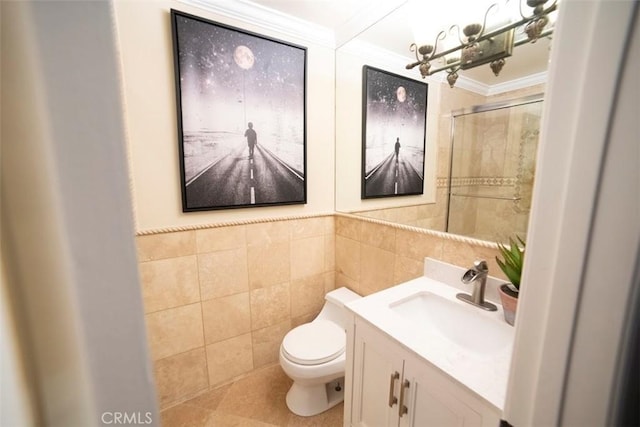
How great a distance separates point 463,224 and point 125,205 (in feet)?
4.47

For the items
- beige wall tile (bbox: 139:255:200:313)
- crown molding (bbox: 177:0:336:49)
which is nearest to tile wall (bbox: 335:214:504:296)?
beige wall tile (bbox: 139:255:200:313)

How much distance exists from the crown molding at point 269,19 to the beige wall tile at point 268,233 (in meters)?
1.16

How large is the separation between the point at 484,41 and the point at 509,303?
1.14 meters

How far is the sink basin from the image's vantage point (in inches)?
37.0

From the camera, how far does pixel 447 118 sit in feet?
4.76

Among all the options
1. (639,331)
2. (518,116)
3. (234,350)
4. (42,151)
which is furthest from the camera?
(234,350)

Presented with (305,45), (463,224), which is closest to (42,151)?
(463,224)

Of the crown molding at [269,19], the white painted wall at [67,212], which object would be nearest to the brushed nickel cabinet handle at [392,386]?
the white painted wall at [67,212]

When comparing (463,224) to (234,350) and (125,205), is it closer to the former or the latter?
(125,205)

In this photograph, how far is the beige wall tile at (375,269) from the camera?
1.52m

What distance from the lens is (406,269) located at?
1.41 metres

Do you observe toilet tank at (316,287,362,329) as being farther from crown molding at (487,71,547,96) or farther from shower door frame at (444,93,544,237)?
crown molding at (487,71,547,96)

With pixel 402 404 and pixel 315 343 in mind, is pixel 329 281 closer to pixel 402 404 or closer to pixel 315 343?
pixel 315 343

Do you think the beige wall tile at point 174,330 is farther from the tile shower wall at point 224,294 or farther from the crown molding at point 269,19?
the crown molding at point 269,19
